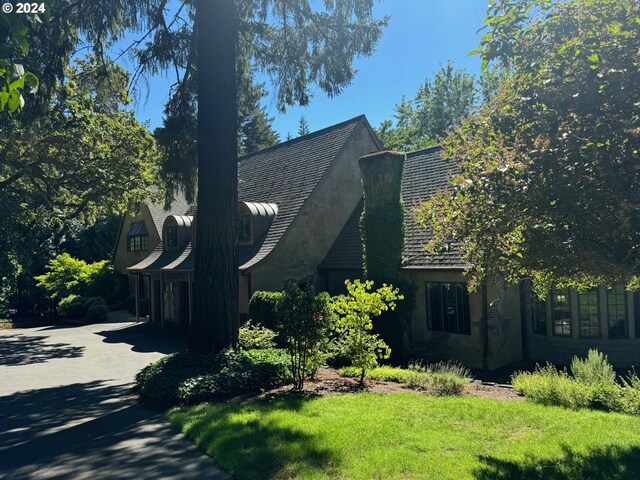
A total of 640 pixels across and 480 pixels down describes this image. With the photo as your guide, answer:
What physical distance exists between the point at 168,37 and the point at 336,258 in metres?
10.2

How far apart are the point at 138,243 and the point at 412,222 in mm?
22209

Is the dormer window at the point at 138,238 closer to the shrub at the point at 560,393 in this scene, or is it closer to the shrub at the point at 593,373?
the shrub at the point at 593,373

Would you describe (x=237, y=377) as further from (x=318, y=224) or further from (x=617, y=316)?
(x=318, y=224)

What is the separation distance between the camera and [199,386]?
30.7ft

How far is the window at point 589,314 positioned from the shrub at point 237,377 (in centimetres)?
866

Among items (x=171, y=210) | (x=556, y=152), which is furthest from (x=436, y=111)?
(x=556, y=152)

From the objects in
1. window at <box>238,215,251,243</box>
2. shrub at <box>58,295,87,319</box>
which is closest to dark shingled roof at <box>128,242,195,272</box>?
window at <box>238,215,251,243</box>

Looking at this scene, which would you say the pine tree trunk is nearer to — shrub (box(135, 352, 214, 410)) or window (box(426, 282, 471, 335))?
shrub (box(135, 352, 214, 410))

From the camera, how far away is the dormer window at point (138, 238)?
105 feet

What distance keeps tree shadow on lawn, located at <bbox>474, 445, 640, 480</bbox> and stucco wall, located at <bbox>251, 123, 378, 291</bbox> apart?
13.8 m

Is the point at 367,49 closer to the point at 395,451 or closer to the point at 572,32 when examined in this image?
the point at 572,32

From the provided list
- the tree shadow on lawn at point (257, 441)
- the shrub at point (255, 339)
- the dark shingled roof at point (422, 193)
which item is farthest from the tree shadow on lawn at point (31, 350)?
the dark shingled roof at point (422, 193)

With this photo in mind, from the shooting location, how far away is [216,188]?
1142 cm

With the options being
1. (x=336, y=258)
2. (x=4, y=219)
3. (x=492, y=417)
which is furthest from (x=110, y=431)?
(x=4, y=219)
